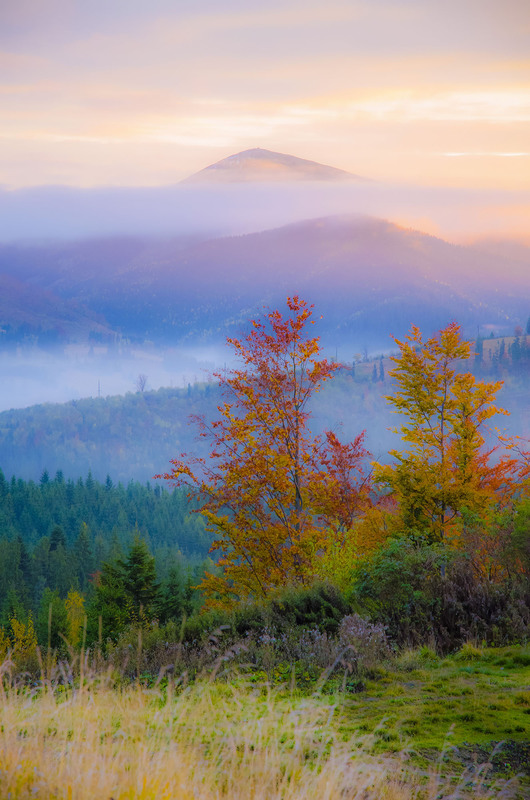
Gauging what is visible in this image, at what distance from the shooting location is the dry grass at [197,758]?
12.4ft

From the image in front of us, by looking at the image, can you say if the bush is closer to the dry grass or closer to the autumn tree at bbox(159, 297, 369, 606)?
the dry grass

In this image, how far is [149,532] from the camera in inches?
5113

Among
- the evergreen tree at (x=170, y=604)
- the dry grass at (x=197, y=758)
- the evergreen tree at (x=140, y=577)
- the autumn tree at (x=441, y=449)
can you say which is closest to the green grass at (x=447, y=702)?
the dry grass at (x=197, y=758)

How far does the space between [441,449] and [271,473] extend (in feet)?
21.7

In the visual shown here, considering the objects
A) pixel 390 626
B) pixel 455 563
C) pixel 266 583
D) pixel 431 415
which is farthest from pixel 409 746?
pixel 431 415

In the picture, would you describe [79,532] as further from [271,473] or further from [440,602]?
[440,602]

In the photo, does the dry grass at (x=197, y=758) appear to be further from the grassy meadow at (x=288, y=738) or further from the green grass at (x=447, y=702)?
the green grass at (x=447, y=702)

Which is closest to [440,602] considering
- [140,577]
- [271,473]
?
[271,473]

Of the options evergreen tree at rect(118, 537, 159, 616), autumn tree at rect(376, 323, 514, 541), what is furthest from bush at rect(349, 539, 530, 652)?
evergreen tree at rect(118, 537, 159, 616)

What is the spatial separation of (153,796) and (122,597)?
32166 mm

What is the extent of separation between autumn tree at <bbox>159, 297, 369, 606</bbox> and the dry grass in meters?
8.97

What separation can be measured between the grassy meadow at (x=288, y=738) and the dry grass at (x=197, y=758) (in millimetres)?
14

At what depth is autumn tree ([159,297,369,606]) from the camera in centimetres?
1602

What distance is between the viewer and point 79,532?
10819 centimetres
